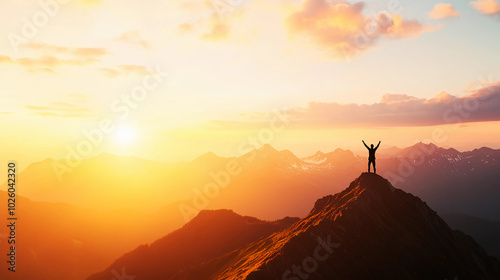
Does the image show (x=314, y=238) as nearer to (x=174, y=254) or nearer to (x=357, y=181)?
(x=357, y=181)

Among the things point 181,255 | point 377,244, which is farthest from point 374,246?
point 181,255

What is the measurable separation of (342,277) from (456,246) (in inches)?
1354

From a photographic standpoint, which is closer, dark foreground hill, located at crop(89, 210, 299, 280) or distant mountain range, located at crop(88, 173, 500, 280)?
distant mountain range, located at crop(88, 173, 500, 280)

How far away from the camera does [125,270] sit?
191375 mm

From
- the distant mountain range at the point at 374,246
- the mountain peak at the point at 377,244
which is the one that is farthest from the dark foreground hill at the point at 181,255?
the mountain peak at the point at 377,244

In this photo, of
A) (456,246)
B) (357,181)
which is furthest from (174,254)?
(456,246)

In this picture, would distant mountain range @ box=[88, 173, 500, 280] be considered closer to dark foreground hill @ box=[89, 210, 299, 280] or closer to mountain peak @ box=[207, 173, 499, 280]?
mountain peak @ box=[207, 173, 499, 280]

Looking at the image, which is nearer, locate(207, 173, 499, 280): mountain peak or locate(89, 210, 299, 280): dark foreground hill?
locate(207, 173, 499, 280): mountain peak

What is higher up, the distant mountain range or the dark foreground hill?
the distant mountain range

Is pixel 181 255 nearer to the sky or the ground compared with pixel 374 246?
nearer to the ground

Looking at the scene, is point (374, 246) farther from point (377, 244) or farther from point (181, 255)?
point (181, 255)

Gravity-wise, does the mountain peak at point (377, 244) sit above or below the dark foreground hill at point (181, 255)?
above

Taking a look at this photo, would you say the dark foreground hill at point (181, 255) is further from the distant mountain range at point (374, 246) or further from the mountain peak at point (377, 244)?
the mountain peak at point (377, 244)

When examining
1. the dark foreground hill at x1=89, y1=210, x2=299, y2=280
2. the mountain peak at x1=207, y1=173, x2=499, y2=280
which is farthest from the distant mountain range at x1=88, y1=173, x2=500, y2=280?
the dark foreground hill at x1=89, y1=210, x2=299, y2=280
